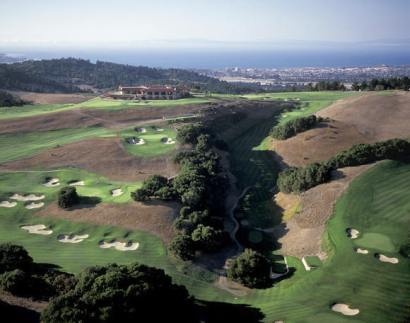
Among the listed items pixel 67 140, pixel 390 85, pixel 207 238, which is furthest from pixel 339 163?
pixel 390 85

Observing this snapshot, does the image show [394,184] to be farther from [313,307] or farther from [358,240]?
[313,307]

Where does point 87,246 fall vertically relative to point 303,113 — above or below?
below

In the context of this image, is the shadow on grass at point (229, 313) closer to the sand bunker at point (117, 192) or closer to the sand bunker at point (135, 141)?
the sand bunker at point (117, 192)

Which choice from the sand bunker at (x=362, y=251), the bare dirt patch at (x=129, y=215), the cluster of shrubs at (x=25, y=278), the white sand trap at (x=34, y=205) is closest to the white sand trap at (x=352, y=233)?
the sand bunker at (x=362, y=251)

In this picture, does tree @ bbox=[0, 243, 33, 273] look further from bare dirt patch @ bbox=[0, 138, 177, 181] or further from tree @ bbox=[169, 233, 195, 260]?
bare dirt patch @ bbox=[0, 138, 177, 181]

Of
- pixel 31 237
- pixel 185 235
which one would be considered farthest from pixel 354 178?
pixel 31 237

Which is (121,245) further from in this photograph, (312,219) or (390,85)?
(390,85)
